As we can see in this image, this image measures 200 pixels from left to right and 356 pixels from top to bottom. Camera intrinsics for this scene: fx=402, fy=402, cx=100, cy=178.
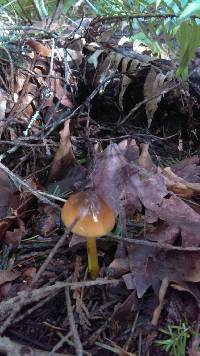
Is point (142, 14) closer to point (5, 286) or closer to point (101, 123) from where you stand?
point (101, 123)

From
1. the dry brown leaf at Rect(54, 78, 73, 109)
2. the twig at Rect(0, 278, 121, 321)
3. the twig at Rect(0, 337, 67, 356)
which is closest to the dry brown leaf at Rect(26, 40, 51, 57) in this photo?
the dry brown leaf at Rect(54, 78, 73, 109)

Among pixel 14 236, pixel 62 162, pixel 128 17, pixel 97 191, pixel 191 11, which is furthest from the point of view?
pixel 128 17

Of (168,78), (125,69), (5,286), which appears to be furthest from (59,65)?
(5,286)

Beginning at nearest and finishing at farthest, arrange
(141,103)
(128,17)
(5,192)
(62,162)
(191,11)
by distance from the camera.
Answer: (191,11)
(5,192)
(62,162)
(141,103)
(128,17)

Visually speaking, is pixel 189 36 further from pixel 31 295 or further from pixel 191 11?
pixel 31 295

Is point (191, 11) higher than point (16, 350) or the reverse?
higher

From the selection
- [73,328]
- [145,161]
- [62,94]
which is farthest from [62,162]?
[73,328]

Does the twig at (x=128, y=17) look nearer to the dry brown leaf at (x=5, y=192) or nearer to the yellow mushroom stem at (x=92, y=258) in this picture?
the dry brown leaf at (x=5, y=192)
